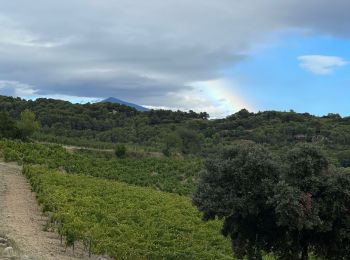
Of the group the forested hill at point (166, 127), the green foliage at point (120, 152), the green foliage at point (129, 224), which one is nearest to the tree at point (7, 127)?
the forested hill at point (166, 127)

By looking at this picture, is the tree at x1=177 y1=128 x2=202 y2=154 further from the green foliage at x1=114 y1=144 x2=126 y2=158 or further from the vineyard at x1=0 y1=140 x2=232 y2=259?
the vineyard at x1=0 y1=140 x2=232 y2=259

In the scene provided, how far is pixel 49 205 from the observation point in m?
24.1

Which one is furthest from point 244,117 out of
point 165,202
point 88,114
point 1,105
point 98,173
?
point 165,202

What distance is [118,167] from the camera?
187 feet

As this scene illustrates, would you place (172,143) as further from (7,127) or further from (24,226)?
(24,226)

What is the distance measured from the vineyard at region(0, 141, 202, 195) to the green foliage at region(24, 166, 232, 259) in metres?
12.4

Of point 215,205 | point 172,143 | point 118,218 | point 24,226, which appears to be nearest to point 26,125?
point 172,143

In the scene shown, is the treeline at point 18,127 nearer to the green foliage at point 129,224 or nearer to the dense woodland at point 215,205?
the dense woodland at point 215,205

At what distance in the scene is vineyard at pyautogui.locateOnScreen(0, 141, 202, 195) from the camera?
48031mm

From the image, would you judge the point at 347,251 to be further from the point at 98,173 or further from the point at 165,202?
the point at 98,173

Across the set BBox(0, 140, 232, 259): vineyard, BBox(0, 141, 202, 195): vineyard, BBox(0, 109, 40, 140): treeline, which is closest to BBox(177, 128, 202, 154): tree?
BBox(0, 141, 202, 195): vineyard

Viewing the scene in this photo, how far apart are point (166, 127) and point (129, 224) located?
274ft

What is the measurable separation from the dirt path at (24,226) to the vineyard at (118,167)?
1321 cm

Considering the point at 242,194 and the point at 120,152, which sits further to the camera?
the point at 120,152
